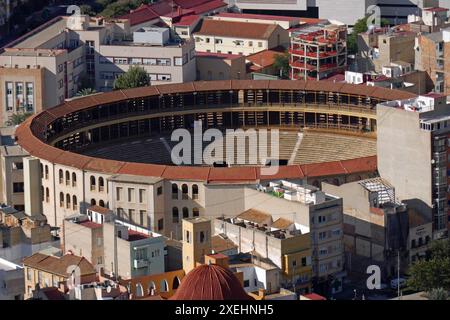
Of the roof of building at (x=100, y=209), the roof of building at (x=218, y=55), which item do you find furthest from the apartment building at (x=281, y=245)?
the roof of building at (x=218, y=55)

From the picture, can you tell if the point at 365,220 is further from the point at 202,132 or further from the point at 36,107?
the point at 36,107

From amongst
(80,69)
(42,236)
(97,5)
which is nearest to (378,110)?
(42,236)

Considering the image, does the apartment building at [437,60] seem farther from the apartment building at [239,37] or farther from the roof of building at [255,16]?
the roof of building at [255,16]

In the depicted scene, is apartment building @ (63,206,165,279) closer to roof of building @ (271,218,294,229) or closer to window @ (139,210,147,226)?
window @ (139,210,147,226)

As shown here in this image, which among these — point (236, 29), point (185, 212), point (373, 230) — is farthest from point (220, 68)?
point (373, 230)

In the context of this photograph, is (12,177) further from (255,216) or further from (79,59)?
(79,59)
